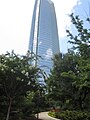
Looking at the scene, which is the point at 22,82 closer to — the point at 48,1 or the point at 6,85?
the point at 6,85

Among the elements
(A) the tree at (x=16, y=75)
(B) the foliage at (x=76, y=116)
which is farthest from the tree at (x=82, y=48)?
(B) the foliage at (x=76, y=116)

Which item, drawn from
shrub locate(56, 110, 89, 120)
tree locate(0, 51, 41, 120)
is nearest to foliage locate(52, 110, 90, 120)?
shrub locate(56, 110, 89, 120)

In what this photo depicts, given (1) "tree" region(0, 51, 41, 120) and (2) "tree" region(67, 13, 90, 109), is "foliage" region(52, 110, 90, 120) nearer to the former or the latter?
(1) "tree" region(0, 51, 41, 120)

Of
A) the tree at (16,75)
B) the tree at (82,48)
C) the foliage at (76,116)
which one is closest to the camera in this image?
the tree at (82,48)

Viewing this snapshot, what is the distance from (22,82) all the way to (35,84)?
108cm

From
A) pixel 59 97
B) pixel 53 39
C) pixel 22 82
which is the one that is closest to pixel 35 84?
pixel 22 82

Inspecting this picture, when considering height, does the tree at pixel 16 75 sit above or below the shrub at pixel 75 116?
above

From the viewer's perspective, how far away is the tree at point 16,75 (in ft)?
62.5

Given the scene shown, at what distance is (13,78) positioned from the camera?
19.2 metres

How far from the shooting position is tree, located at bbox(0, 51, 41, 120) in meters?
19.1

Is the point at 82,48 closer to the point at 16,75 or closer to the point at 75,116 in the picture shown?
the point at 16,75

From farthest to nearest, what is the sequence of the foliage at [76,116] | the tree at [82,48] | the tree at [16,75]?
the foliage at [76,116], the tree at [16,75], the tree at [82,48]

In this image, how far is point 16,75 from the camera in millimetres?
19219

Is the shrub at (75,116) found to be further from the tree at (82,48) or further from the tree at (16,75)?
the tree at (82,48)
